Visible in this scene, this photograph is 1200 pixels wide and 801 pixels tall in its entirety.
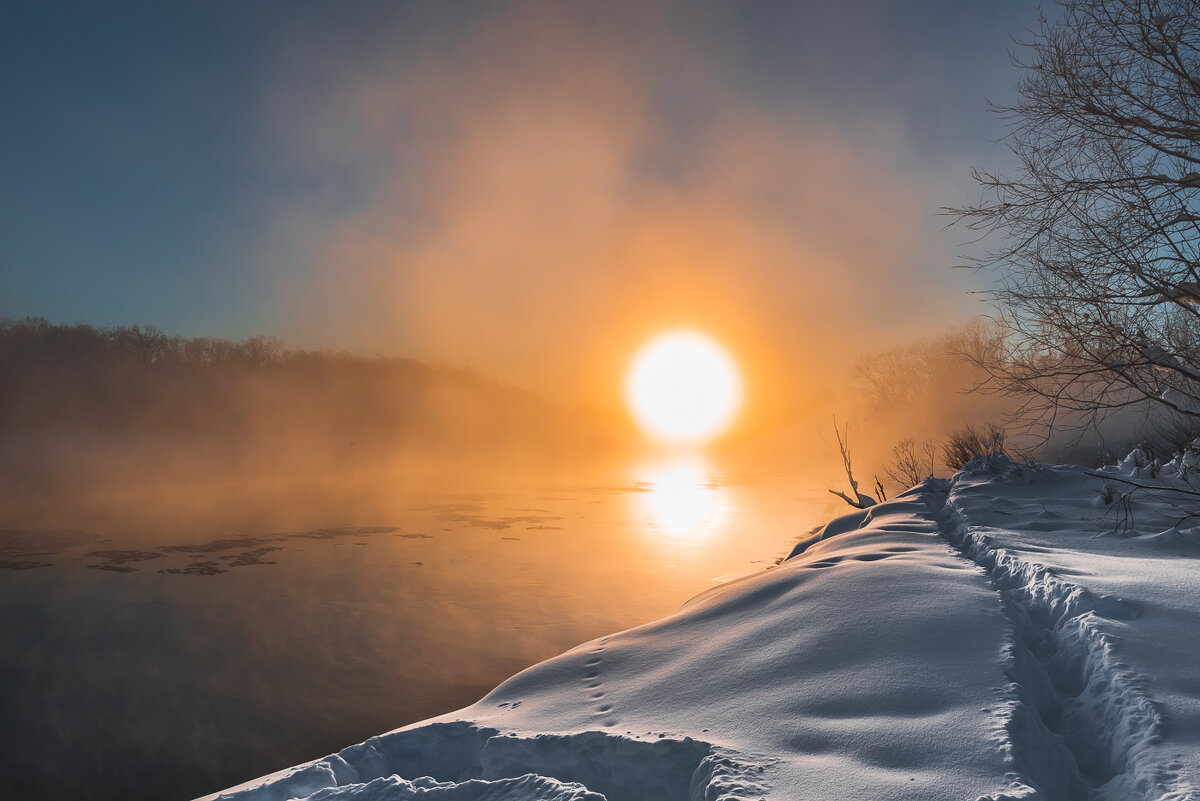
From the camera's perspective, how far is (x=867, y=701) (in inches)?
143

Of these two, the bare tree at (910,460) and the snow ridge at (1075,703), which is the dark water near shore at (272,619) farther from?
the snow ridge at (1075,703)

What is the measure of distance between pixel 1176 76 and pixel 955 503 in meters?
5.40

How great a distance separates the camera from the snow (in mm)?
3014

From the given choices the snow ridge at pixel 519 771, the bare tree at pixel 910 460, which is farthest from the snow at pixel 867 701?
the bare tree at pixel 910 460

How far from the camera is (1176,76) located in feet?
21.9

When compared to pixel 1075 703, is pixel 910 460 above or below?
above

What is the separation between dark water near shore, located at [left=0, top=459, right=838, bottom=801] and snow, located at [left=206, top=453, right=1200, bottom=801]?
4374mm

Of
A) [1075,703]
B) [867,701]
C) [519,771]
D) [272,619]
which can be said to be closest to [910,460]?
[272,619]

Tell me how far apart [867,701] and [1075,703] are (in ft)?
3.74

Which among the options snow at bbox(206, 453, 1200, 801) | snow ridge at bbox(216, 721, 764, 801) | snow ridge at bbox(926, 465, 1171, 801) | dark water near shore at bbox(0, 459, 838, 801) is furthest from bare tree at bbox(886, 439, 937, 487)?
snow ridge at bbox(216, 721, 764, 801)

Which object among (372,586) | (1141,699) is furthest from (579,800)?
(372,586)

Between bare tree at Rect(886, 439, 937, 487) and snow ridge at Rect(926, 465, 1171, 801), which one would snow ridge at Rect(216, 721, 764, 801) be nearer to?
snow ridge at Rect(926, 465, 1171, 801)

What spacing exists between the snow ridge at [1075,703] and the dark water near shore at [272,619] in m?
6.97

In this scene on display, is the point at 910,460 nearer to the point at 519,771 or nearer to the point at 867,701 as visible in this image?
the point at 867,701
